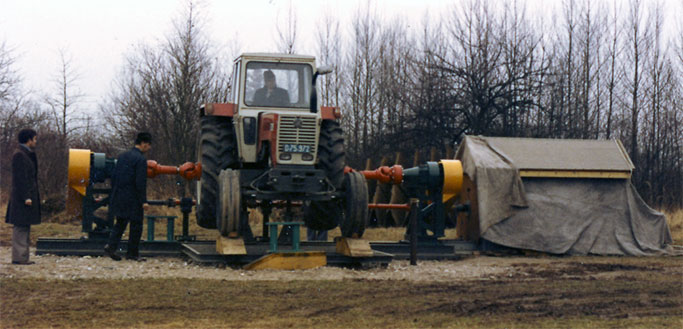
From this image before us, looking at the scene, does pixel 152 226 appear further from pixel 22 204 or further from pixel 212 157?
pixel 22 204

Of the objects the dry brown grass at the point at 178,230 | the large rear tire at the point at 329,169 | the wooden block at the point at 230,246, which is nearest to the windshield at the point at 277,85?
the large rear tire at the point at 329,169

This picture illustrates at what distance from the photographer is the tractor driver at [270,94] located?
1210cm

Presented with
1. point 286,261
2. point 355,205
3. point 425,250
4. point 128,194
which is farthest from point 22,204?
point 425,250

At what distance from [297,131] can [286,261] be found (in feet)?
6.01

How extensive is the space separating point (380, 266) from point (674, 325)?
524cm

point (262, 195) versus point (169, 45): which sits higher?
point (169, 45)

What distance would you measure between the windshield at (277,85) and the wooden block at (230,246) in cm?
→ 214

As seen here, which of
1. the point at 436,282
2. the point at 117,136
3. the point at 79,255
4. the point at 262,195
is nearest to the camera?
the point at 436,282

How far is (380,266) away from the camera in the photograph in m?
11.6

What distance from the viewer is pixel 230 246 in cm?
1099

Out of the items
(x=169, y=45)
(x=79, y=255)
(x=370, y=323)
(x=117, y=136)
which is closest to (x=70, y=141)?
(x=117, y=136)

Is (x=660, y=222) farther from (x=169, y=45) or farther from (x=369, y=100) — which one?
(x=369, y=100)

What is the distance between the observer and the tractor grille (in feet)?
36.8

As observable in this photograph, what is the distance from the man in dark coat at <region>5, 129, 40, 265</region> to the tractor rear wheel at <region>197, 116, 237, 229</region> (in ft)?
7.63
